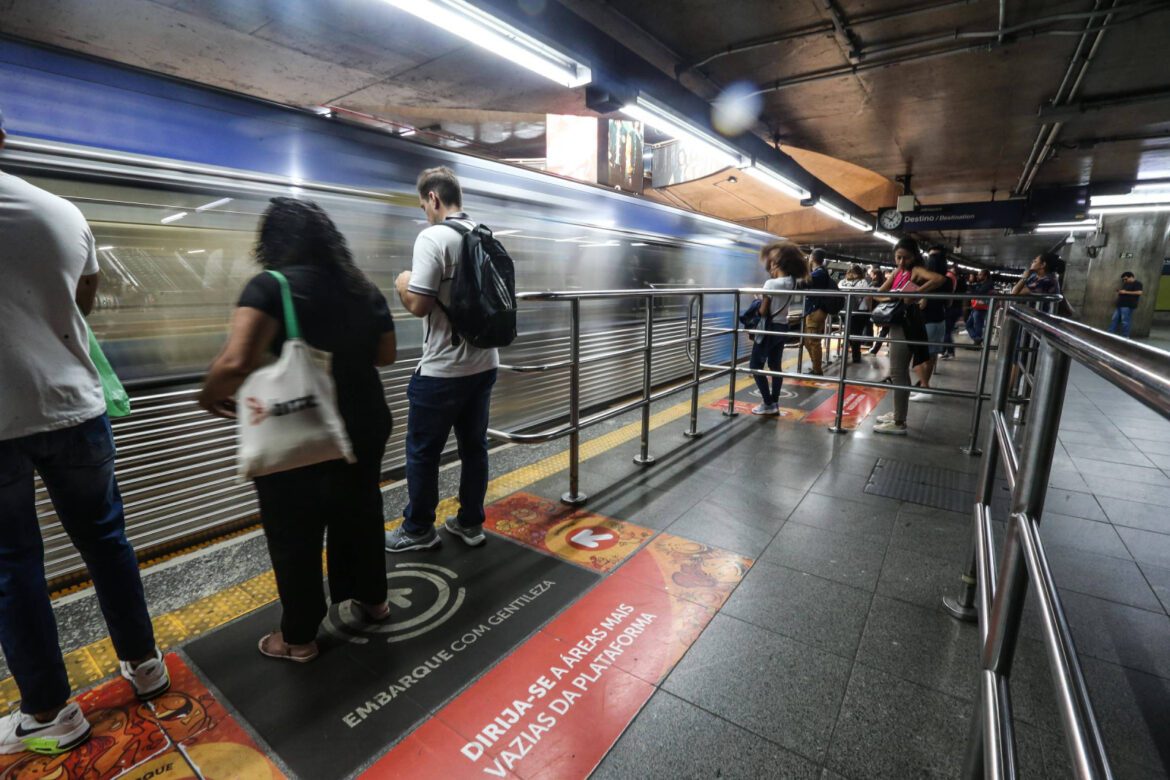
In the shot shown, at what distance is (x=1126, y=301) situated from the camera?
450 inches

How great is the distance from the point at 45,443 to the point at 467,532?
150cm

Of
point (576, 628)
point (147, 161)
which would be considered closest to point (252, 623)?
point (576, 628)

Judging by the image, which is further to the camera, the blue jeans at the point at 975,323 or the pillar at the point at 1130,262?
the pillar at the point at 1130,262

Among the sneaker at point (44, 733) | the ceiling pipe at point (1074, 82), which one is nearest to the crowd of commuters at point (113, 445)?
the sneaker at point (44, 733)

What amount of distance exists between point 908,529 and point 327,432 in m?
2.60

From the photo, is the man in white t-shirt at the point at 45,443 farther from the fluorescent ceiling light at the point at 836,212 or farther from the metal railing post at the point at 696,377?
the fluorescent ceiling light at the point at 836,212

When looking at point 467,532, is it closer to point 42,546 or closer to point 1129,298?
point 42,546

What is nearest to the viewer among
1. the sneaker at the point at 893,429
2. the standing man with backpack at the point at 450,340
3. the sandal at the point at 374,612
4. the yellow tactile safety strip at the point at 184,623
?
the yellow tactile safety strip at the point at 184,623

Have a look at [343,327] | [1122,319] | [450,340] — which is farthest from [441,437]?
[1122,319]

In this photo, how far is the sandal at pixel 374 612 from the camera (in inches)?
77.0

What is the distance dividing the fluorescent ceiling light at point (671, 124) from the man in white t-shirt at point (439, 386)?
214 centimetres

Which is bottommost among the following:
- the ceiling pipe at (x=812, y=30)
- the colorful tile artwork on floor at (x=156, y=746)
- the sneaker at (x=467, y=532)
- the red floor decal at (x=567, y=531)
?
the colorful tile artwork on floor at (x=156, y=746)

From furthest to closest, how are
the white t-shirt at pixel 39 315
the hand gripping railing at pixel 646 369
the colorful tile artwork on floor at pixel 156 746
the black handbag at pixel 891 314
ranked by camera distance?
1. the black handbag at pixel 891 314
2. the hand gripping railing at pixel 646 369
3. the colorful tile artwork on floor at pixel 156 746
4. the white t-shirt at pixel 39 315

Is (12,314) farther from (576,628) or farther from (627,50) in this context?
(627,50)
